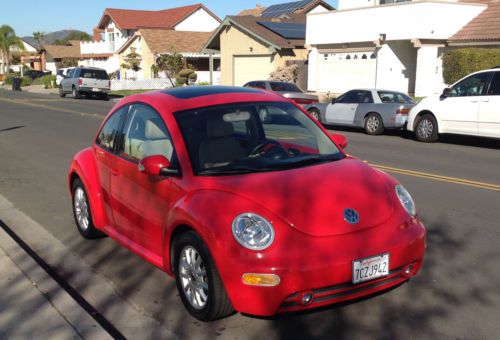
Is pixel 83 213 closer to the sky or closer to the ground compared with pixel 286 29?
closer to the ground

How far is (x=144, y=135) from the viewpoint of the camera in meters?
5.06

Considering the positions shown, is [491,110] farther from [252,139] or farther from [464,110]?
[252,139]

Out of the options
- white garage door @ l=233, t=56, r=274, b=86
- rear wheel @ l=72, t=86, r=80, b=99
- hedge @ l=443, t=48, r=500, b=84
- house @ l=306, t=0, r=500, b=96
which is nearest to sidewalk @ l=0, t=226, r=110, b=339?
hedge @ l=443, t=48, r=500, b=84

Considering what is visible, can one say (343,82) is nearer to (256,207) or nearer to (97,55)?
(256,207)

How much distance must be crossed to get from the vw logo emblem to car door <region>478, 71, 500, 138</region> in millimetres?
10108

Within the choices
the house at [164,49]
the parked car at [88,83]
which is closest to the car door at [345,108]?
the parked car at [88,83]

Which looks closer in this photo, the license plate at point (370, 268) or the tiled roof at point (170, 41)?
the license plate at point (370, 268)

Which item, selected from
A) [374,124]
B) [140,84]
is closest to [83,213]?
[374,124]

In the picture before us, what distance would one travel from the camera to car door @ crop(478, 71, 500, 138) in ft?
41.8

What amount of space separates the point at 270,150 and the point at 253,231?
1.30 m

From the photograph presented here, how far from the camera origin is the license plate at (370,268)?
12.2 ft

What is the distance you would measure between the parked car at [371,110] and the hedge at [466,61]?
722 centimetres

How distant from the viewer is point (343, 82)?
2867 cm

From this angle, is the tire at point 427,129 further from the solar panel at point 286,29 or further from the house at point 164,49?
the house at point 164,49
